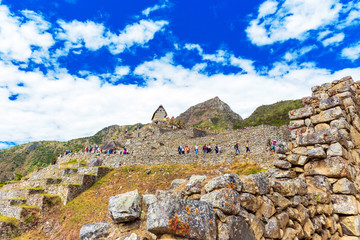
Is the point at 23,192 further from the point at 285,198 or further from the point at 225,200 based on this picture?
the point at 285,198

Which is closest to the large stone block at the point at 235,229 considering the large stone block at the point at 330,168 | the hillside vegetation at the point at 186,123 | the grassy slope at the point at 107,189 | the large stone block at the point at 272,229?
the large stone block at the point at 272,229

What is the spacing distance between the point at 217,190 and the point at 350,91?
20.2 ft

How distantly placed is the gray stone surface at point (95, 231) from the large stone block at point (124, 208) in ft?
0.70

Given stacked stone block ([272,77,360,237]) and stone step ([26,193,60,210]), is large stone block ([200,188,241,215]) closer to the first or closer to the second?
stacked stone block ([272,77,360,237])

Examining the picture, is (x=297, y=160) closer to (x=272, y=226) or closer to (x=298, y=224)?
(x=298, y=224)

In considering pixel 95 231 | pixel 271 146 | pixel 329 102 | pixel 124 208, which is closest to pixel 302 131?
pixel 329 102

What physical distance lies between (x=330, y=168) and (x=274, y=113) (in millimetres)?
56725

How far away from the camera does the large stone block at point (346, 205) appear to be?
4695 mm

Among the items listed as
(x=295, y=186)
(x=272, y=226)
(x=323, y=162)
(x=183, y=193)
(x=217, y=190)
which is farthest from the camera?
(x=323, y=162)

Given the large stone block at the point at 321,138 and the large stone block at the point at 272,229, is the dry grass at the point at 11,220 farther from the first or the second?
the large stone block at the point at 321,138

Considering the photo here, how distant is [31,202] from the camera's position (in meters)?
18.6

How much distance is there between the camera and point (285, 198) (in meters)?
3.64

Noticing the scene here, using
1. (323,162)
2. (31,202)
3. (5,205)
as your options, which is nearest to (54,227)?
(31,202)

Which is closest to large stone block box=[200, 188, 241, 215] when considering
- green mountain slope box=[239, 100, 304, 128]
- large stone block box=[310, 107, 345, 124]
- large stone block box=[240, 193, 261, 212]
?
large stone block box=[240, 193, 261, 212]
